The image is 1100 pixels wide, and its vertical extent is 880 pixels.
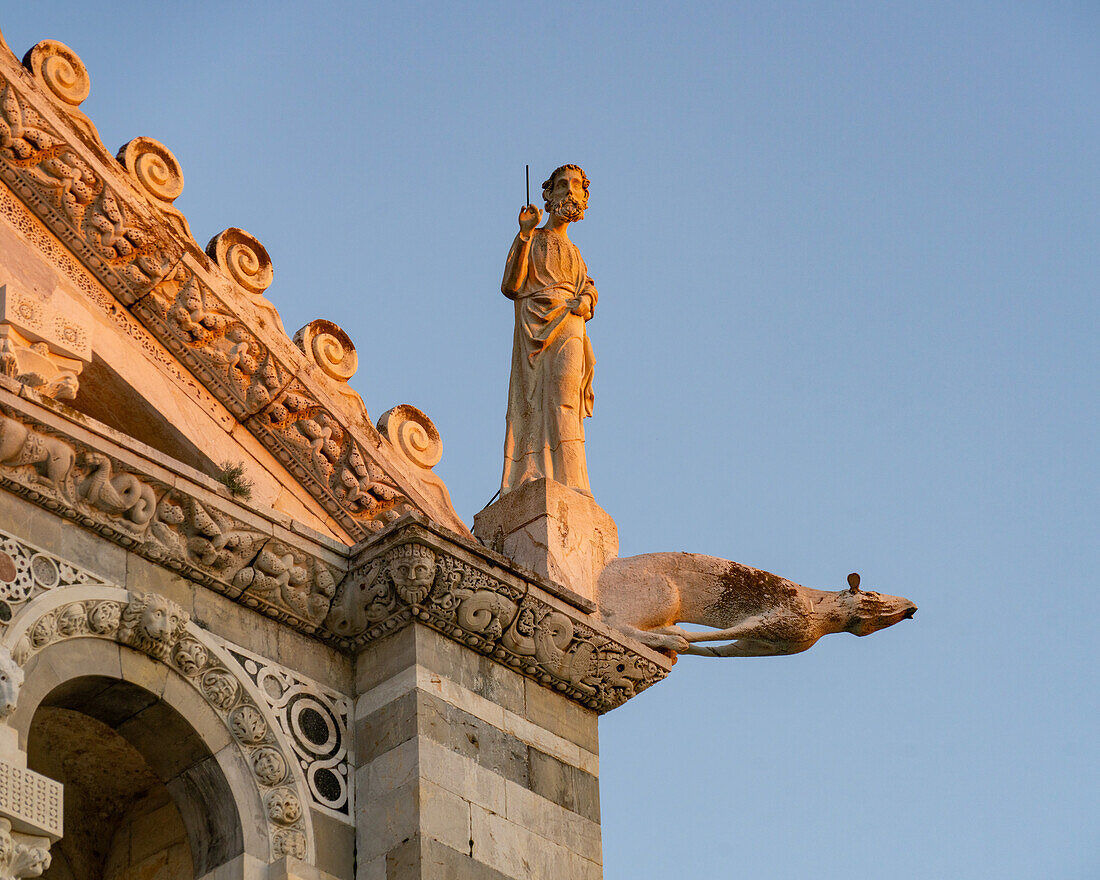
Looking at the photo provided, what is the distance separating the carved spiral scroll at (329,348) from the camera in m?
12.9

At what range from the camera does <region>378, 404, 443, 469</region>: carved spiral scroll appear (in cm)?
1302

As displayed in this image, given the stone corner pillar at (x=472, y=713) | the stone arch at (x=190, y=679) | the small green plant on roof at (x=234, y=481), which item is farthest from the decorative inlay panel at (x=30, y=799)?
the small green plant on roof at (x=234, y=481)

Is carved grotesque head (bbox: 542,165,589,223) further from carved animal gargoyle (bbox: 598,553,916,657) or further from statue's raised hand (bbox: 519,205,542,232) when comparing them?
carved animal gargoyle (bbox: 598,553,916,657)

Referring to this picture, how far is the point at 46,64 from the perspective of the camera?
1238 centimetres

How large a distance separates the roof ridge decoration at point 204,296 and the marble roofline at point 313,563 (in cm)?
80

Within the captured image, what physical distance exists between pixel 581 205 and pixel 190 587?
3968 millimetres

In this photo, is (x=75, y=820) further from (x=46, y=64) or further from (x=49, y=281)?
(x=46, y=64)

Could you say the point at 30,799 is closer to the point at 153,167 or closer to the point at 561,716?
the point at 561,716

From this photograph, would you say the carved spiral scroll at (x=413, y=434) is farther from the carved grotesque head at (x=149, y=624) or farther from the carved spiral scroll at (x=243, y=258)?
the carved grotesque head at (x=149, y=624)

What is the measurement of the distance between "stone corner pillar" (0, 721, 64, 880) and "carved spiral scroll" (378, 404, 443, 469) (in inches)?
141

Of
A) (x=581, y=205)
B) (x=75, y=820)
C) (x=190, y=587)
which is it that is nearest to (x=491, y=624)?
(x=190, y=587)

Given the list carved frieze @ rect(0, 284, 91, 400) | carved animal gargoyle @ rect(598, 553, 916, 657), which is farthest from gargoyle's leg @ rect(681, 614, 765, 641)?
carved frieze @ rect(0, 284, 91, 400)

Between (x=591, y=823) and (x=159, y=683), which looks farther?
(x=591, y=823)

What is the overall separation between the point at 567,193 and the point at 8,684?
5217 millimetres
